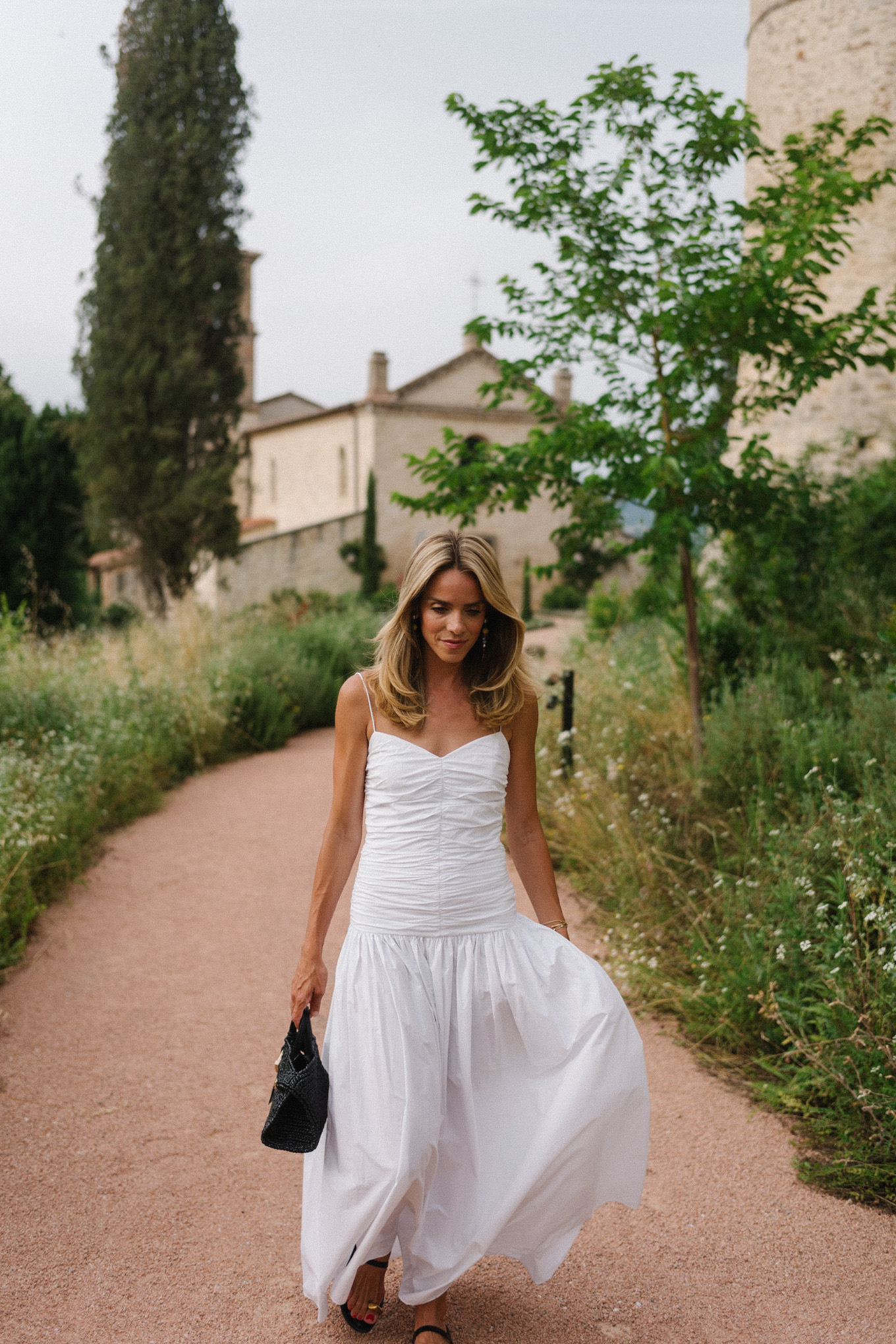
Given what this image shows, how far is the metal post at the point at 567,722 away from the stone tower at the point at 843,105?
4.44 metres

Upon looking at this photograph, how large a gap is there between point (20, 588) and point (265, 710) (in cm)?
1066

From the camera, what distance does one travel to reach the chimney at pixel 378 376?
96.0 feet

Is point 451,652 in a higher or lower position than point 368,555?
lower

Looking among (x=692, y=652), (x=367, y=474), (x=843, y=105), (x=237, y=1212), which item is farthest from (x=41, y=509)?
(x=237, y=1212)

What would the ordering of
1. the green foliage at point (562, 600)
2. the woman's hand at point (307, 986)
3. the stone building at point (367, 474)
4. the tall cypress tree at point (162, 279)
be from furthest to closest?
the green foliage at point (562, 600), the stone building at point (367, 474), the tall cypress tree at point (162, 279), the woman's hand at point (307, 986)

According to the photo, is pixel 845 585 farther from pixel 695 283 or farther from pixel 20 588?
pixel 20 588

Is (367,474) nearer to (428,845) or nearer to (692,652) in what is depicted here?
(692,652)

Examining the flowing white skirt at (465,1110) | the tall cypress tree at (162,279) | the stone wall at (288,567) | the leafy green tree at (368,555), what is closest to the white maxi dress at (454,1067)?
the flowing white skirt at (465,1110)

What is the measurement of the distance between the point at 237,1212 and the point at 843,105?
10.9 m

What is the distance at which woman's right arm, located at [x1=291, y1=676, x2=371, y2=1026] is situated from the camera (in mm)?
2523

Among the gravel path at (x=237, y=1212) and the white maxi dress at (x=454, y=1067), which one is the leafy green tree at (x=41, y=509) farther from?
the white maxi dress at (x=454, y=1067)

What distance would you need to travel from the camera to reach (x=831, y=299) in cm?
998

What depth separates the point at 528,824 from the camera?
271 centimetres

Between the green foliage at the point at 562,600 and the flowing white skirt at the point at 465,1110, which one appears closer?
the flowing white skirt at the point at 465,1110
